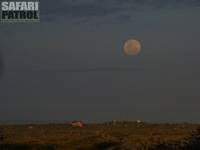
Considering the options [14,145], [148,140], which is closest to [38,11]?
[14,145]

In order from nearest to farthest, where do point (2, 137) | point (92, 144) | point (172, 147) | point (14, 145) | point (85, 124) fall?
point (172, 147), point (92, 144), point (14, 145), point (2, 137), point (85, 124)

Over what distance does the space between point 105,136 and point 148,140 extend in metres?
7.69

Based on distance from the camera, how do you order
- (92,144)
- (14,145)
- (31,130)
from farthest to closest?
→ (31,130), (14,145), (92,144)

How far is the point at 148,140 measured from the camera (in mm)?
70000

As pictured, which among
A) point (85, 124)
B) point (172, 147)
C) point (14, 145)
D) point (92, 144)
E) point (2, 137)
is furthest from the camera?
point (85, 124)

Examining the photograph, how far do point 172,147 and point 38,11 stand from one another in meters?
20.5

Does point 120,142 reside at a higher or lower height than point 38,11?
lower

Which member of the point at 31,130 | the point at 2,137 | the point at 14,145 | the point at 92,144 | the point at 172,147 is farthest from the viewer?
the point at 31,130

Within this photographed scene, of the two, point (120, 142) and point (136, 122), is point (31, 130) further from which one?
point (120, 142)

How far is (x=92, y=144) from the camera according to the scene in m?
72.3

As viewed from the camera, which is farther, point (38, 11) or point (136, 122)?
point (136, 122)

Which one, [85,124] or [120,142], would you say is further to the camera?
[85,124]

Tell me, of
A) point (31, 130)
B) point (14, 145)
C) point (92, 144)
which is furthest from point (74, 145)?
point (31, 130)

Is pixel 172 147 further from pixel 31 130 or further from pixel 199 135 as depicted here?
pixel 31 130
